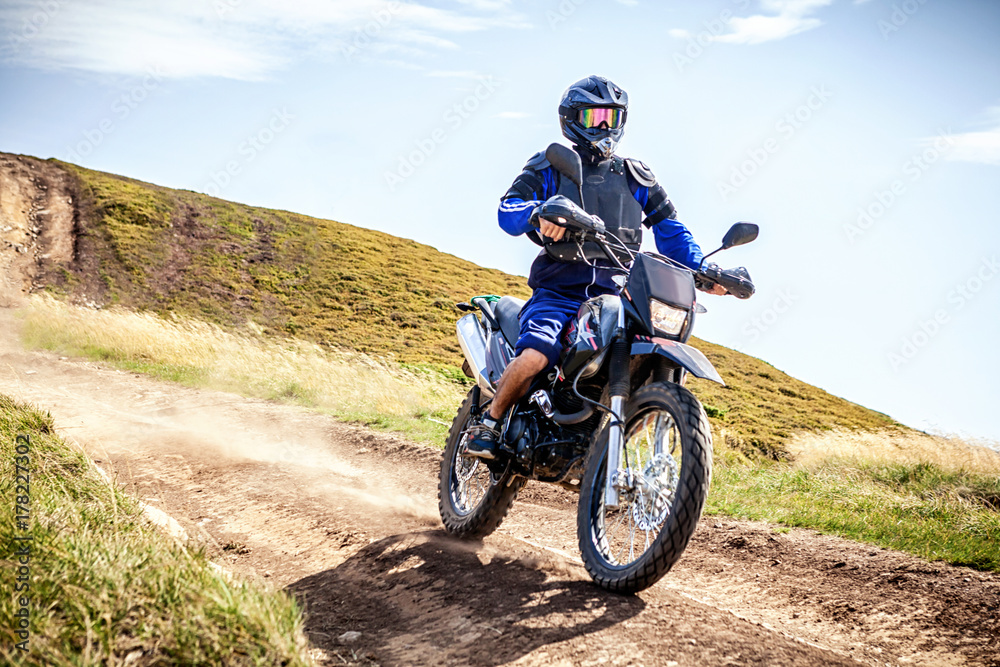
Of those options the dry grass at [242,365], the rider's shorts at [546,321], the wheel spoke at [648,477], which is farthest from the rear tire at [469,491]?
the dry grass at [242,365]

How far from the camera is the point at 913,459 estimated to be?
10953mm

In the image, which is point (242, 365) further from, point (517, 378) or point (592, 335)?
point (592, 335)

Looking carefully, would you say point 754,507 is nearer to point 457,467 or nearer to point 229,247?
point 457,467

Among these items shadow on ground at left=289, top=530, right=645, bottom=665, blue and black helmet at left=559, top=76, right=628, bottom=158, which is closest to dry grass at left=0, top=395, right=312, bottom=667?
shadow on ground at left=289, top=530, right=645, bottom=665

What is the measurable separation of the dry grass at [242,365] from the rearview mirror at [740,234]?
7.17 m

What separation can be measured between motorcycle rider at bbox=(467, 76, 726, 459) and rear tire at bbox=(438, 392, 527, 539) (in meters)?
0.41

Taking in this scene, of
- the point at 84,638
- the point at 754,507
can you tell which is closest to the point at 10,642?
the point at 84,638

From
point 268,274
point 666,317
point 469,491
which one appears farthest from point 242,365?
point 268,274

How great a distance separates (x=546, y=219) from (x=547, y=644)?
2079 mm

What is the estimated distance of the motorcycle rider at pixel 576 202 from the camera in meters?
4.62

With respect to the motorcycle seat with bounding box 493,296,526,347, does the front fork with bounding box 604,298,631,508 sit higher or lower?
lower

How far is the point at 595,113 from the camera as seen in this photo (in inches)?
186

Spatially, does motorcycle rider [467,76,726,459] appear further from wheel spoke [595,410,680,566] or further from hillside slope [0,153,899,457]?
hillside slope [0,153,899,457]

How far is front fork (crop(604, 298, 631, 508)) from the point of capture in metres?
3.84
